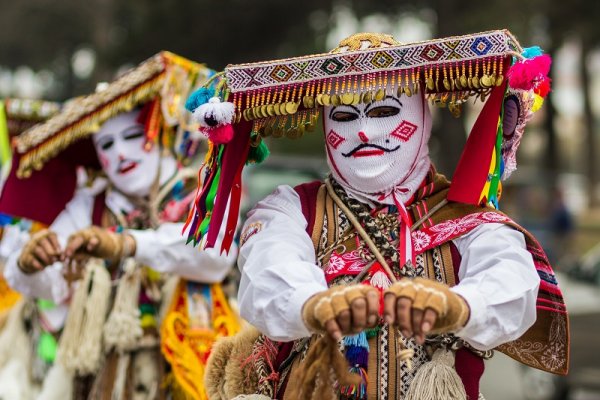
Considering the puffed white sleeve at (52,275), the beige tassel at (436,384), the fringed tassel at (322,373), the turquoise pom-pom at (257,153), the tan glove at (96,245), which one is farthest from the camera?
the puffed white sleeve at (52,275)

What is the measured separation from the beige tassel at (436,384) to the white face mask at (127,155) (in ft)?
7.14

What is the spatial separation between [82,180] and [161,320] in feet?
2.92

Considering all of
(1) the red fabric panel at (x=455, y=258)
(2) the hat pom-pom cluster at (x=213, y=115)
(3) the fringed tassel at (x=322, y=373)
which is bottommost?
(3) the fringed tassel at (x=322, y=373)

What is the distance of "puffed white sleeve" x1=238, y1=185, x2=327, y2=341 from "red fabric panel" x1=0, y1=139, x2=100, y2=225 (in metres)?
1.90

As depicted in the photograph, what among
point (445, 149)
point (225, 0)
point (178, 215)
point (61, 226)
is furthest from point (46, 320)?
point (225, 0)

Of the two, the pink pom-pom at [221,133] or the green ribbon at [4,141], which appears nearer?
the pink pom-pom at [221,133]

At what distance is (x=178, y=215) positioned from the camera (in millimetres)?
4883

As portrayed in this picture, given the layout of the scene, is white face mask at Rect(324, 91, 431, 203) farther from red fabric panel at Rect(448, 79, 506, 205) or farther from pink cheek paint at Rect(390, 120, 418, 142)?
red fabric panel at Rect(448, 79, 506, 205)

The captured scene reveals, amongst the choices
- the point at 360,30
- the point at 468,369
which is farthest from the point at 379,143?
the point at 360,30

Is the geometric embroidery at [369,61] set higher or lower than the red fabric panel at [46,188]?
higher

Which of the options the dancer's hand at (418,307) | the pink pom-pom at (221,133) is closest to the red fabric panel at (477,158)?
the dancer's hand at (418,307)

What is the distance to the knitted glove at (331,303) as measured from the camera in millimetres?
2713

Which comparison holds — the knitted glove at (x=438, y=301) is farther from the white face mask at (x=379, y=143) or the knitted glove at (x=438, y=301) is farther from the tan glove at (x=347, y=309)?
the white face mask at (x=379, y=143)

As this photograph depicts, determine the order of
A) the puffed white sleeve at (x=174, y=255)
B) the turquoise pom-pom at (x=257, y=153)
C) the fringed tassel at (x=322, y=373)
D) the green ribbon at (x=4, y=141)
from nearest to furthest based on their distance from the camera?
the fringed tassel at (x=322, y=373) < the turquoise pom-pom at (x=257, y=153) < the puffed white sleeve at (x=174, y=255) < the green ribbon at (x=4, y=141)
